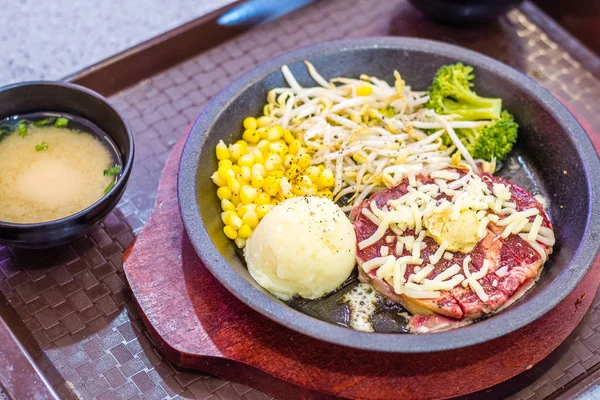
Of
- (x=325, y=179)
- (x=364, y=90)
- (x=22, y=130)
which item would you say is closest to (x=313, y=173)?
(x=325, y=179)

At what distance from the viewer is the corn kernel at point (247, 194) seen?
3242 millimetres

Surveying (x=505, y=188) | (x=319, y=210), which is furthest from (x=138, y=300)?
(x=505, y=188)

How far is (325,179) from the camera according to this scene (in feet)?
11.0

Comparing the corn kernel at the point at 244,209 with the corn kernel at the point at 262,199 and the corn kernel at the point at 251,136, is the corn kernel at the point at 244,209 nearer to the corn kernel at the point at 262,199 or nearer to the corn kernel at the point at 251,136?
the corn kernel at the point at 262,199

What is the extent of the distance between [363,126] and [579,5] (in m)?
2.01

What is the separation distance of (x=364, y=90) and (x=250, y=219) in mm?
1036

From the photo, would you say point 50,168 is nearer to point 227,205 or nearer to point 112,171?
point 112,171

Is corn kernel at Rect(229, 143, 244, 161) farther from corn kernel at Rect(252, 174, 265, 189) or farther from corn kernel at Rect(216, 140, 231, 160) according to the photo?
corn kernel at Rect(252, 174, 265, 189)

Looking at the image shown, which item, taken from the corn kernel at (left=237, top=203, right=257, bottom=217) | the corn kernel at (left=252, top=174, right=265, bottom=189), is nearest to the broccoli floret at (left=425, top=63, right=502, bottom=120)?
the corn kernel at (left=252, top=174, right=265, bottom=189)

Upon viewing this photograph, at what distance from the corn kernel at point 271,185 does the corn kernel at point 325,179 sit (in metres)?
0.23

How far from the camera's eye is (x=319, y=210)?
3051 millimetres

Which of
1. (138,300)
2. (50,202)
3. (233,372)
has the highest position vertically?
(50,202)

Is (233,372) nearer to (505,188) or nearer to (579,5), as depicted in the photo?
(505,188)

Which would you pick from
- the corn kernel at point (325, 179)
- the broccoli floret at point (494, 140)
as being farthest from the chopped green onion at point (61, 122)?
the broccoli floret at point (494, 140)
